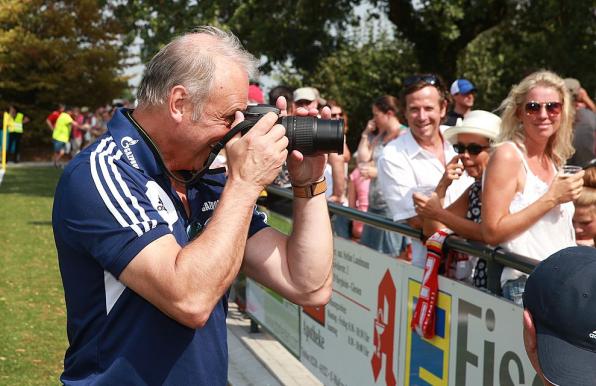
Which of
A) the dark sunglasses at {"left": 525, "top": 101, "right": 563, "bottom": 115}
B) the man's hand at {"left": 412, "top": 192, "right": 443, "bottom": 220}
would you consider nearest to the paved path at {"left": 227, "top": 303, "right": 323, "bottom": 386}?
the man's hand at {"left": 412, "top": 192, "right": 443, "bottom": 220}

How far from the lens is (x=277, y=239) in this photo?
3092 mm

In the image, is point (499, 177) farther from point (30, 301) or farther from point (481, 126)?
point (30, 301)

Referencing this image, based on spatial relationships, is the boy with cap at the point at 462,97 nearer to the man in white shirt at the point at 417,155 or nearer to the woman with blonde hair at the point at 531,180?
the man in white shirt at the point at 417,155

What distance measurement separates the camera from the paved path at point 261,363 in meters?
6.68

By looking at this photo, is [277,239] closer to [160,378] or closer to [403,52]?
[160,378]

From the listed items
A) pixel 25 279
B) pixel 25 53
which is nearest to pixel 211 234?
pixel 25 279

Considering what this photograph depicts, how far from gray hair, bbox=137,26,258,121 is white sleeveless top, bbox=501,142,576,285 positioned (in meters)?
2.00

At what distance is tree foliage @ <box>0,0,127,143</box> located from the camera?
136 feet

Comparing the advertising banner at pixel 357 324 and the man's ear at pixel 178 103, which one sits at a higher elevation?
the man's ear at pixel 178 103

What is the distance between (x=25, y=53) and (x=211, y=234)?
4133cm

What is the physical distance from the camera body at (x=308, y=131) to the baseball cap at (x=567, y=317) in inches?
38.4

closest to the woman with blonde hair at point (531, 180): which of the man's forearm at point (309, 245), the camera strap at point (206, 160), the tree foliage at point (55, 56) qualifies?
the man's forearm at point (309, 245)

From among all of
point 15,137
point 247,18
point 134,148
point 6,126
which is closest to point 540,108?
point 134,148

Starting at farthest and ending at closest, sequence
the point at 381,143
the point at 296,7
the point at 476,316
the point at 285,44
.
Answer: the point at 285,44 < the point at 296,7 < the point at 381,143 < the point at 476,316
